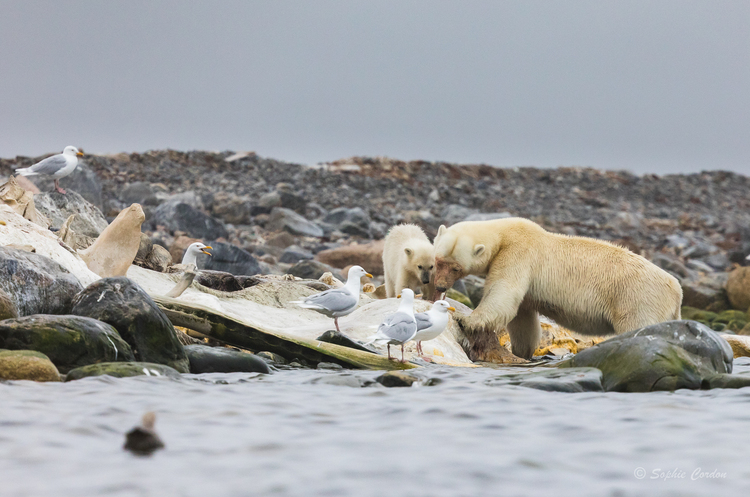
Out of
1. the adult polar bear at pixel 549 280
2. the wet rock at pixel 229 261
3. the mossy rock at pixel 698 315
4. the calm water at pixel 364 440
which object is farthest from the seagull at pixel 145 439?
the mossy rock at pixel 698 315

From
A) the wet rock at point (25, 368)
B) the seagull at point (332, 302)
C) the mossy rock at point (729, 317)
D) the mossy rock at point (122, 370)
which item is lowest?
the mossy rock at point (729, 317)

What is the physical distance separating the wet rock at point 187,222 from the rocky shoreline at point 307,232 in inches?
1.8

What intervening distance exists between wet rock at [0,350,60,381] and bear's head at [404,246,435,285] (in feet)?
22.6

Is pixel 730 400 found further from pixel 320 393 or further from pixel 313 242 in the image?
pixel 313 242

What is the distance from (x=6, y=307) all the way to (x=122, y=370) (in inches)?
57.0

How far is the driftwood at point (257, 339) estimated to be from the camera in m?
7.21

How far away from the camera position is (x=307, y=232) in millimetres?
23844

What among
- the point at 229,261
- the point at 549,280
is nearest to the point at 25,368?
the point at 549,280

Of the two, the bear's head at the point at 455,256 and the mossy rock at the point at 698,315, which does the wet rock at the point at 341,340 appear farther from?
the mossy rock at the point at 698,315

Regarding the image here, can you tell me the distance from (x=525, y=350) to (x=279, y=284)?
3.50 m

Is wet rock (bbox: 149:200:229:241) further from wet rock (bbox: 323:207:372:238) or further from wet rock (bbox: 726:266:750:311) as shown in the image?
wet rock (bbox: 726:266:750:311)

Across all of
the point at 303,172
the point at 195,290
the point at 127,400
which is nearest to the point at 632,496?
the point at 127,400

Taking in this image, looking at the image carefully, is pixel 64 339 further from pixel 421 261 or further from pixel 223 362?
pixel 421 261

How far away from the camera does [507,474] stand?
12.0 feet
